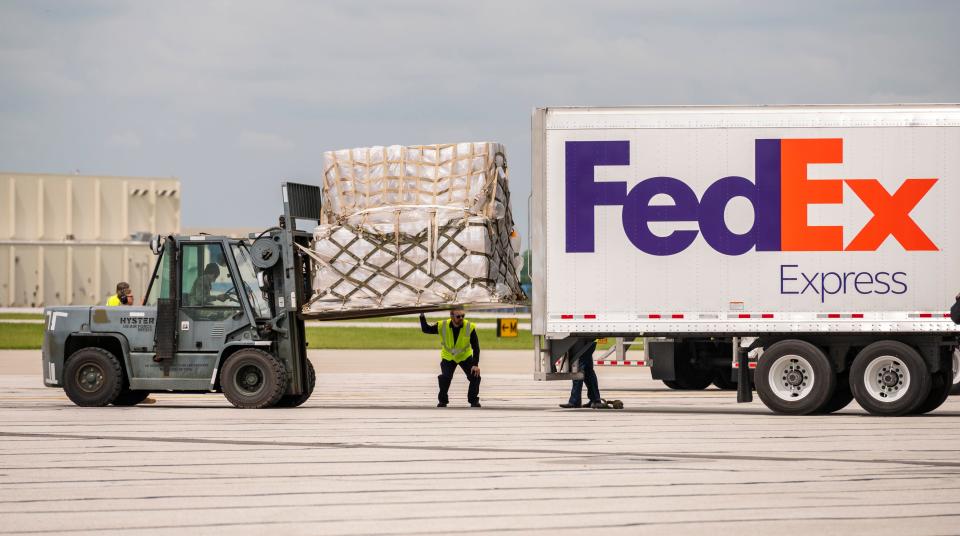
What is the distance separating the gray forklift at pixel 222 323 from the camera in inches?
772

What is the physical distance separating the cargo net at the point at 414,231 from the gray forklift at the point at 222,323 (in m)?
0.48

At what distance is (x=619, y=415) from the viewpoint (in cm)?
1856

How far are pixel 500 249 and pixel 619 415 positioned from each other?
2.68 metres

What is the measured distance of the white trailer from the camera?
18.2 meters

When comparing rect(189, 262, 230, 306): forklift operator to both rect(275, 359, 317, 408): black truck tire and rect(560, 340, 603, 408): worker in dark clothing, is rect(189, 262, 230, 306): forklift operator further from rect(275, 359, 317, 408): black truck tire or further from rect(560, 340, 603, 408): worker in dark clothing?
rect(560, 340, 603, 408): worker in dark clothing

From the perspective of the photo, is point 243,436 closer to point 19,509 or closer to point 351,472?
point 351,472

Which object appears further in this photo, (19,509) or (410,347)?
(410,347)

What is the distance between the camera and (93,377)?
20297 mm

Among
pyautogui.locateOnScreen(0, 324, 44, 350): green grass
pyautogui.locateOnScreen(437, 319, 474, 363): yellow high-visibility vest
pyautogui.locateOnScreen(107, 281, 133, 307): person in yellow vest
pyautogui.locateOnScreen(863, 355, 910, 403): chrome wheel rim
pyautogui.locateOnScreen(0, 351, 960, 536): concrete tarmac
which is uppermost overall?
pyautogui.locateOnScreen(107, 281, 133, 307): person in yellow vest

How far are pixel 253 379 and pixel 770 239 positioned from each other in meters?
7.11

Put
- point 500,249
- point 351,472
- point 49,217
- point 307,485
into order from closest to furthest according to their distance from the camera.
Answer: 1. point 307,485
2. point 351,472
3. point 500,249
4. point 49,217

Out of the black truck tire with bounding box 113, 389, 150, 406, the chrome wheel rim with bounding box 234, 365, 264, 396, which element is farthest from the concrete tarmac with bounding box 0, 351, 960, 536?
the chrome wheel rim with bounding box 234, 365, 264, 396

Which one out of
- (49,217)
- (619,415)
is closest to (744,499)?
(619,415)

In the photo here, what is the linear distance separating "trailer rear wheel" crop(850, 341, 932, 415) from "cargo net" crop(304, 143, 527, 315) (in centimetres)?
462
